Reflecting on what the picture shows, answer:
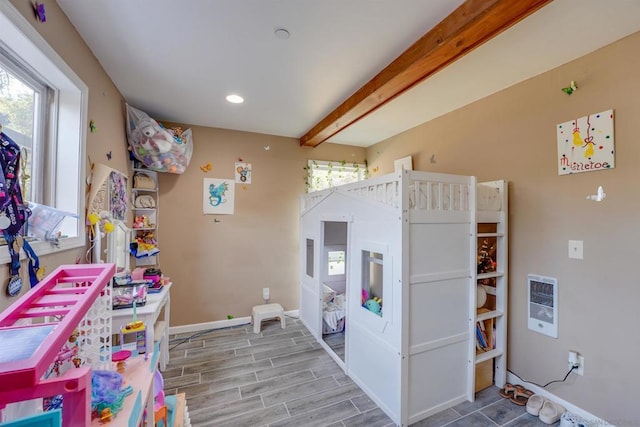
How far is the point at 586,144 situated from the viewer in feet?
5.85

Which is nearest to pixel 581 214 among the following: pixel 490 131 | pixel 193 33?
pixel 490 131

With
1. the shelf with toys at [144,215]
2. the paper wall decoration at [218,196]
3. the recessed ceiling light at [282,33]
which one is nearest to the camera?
the recessed ceiling light at [282,33]

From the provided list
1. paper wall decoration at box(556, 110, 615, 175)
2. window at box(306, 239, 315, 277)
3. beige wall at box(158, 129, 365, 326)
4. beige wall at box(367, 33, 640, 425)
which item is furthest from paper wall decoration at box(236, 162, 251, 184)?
paper wall decoration at box(556, 110, 615, 175)

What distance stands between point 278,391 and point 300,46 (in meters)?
2.54

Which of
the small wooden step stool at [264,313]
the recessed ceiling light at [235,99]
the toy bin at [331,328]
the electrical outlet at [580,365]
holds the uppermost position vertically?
the recessed ceiling light at [235,99]

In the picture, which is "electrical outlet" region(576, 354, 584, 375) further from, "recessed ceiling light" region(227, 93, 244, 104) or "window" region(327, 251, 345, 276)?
"recessed ceiling light" region(227, 93, 244, 104)

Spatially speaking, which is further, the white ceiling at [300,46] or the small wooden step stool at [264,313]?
the small wooden step stool at [264,313]

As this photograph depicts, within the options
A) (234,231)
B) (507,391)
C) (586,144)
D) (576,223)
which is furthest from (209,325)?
(586,144)

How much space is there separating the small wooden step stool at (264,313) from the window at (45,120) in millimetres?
1967

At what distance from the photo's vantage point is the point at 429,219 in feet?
6.09

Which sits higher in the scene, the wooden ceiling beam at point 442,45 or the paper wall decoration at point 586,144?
the wooden ceiling beam at point 442,45

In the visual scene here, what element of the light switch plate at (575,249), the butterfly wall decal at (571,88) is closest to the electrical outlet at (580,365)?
the light switch plate at (575,249)

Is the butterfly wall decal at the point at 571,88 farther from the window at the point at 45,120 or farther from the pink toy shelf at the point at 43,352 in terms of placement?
the window at the point at 45,120

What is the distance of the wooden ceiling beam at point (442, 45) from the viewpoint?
126 cm
